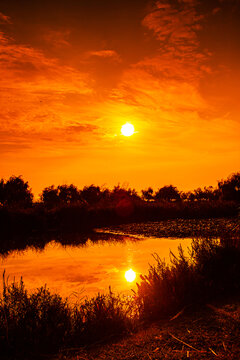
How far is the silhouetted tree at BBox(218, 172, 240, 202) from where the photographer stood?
141 feet

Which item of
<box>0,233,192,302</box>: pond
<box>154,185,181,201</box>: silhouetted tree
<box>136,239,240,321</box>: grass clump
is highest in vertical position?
<box>154,185,181,201</box>: silhouetted tree

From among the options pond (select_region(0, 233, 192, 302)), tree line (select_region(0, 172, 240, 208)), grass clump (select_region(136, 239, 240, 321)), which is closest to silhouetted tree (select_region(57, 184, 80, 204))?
tree line (select_region(0, 172, 240, 208))

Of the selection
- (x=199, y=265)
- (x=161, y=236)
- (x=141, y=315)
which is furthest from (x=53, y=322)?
(x=161, y=236)

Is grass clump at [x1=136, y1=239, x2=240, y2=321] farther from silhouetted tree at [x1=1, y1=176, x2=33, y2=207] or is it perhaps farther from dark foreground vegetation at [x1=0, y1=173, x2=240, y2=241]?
silhouetted tree at [x1=1, y1=176, x2=33, y2=207]

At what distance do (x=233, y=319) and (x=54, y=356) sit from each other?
246 cm

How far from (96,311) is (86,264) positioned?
20.3ft

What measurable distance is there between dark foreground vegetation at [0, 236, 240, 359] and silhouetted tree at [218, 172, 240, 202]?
36.8 meters

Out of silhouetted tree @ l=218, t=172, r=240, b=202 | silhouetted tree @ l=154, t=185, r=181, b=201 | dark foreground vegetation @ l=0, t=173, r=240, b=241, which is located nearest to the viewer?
dark foreground vegetation @ l=0, t=173, r=240, b=241

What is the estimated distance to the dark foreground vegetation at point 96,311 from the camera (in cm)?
500

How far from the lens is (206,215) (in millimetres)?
28578

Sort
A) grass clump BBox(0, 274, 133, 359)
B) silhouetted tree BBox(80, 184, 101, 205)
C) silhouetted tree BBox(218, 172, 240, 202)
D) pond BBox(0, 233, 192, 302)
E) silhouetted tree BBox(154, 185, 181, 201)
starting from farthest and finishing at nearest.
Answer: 1. silhouetted tree BBox(154, 185, 181, 201)
2. silhouetted tree BBox(80, 184, 101, 205)
3. silhouetted tree BBox(218, 172, 240, 202)
4. pond BBox(0, 233, 192, 302)
5. grass clump BBox(0, 274, 133, 359)

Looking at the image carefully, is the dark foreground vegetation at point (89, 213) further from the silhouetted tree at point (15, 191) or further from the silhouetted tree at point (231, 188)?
the silhouetted tree at point (15, 191)

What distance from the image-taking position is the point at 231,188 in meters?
45.8

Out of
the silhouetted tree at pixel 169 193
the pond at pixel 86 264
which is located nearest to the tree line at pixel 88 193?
the silhouetted tree at pixel 169 193
